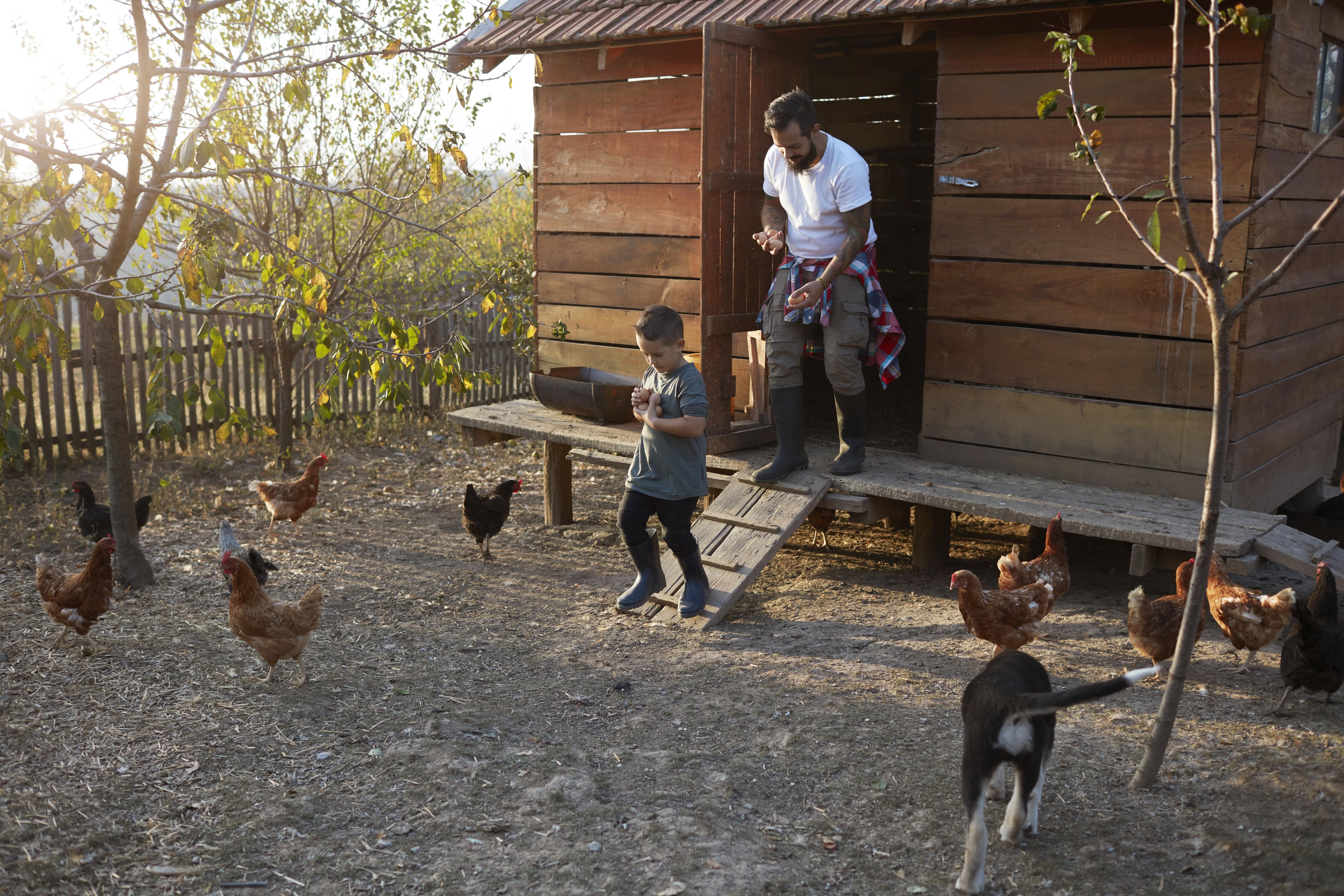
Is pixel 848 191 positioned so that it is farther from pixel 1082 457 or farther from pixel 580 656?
pixel 580 656

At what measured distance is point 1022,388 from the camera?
5.88 metres

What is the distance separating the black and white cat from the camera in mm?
2807

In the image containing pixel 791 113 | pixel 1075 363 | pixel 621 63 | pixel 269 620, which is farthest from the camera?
pixel 621 63

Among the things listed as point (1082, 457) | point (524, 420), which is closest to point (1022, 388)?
point (1082, 457)

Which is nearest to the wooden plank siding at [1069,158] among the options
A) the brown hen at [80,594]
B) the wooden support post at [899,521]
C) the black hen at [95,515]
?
the wooden support post at [899,521]

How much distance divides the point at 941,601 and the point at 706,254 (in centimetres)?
240

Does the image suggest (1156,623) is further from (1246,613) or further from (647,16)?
(647,16)

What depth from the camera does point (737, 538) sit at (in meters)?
5.72

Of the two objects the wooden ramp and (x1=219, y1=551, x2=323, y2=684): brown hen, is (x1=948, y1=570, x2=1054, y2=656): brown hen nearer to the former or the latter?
the wooden ramp

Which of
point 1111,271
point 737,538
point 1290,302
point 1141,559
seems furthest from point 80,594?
point 1290,302

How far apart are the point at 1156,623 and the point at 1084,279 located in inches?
79.5

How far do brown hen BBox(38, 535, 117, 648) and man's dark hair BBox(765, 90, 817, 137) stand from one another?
3929 mm

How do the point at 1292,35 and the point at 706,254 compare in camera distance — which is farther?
the point at 706,254

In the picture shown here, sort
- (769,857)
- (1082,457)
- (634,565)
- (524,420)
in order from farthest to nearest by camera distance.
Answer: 1. (524,420)
2. (634,565)
3. (1082,457)
4. (769,857)
